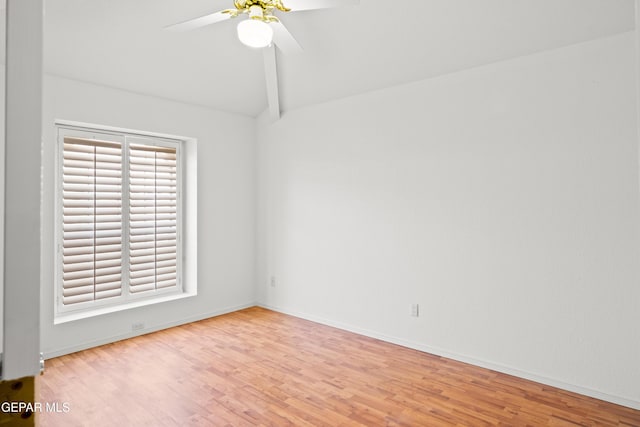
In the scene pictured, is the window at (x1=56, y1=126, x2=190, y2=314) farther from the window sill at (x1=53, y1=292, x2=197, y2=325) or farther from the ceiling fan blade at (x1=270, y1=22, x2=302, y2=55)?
the ceiling fan blade at (x1=270, y1=22, x2=302, y2=55)

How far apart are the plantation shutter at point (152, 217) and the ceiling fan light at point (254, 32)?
2419 mm

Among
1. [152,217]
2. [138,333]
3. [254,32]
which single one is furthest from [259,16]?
[138,333]

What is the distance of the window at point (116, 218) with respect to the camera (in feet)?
12.0

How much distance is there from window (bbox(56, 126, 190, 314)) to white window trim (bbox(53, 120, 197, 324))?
1cm

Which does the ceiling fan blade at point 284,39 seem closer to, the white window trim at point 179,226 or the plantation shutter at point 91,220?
the white window trim at point 179,226

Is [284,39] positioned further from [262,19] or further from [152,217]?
[152,217]

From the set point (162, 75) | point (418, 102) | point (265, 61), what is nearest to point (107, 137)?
point (162, 75)

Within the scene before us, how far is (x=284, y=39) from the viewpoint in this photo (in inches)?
115

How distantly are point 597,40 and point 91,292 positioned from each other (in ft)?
16.0

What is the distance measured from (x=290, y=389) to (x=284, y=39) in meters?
2.64

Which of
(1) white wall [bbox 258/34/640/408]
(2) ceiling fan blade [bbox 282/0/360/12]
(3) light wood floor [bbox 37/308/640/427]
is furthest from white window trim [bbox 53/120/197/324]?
(2) ceiling fan blade [bbox 282/0/360/12]

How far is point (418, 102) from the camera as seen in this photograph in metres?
3.65

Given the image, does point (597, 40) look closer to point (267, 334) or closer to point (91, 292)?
point (267, 334)

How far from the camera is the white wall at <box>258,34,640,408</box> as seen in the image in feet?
8.83
